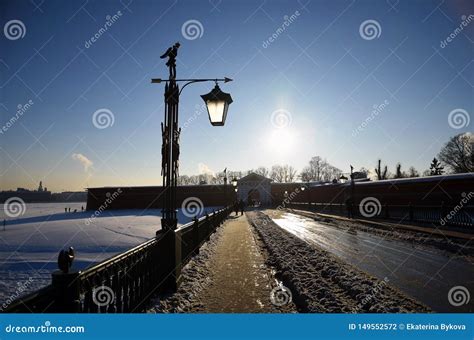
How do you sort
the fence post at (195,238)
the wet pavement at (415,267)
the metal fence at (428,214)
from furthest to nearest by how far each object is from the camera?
the metal fence at (428,214) → the fence post at (195,238) → the wet pavement at (415,267)

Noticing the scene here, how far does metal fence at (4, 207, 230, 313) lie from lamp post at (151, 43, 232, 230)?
1.54ft

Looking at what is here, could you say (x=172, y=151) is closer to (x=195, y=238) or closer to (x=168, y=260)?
(x=168, y=260)

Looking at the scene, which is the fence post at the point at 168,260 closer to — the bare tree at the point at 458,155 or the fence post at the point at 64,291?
the fence post at the point at 64,291

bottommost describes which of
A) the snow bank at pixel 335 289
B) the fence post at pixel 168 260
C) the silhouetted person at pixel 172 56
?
the snow bank at pixel 335 289

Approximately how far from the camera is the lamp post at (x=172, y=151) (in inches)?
205

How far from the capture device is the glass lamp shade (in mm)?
5376

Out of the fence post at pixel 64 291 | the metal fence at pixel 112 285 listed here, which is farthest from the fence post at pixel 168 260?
the fence post at pixel 64 291

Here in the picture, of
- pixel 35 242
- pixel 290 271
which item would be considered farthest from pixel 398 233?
pixel 35 242

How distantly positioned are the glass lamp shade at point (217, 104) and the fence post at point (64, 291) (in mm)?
3565

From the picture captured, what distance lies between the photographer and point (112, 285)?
3.41 metres

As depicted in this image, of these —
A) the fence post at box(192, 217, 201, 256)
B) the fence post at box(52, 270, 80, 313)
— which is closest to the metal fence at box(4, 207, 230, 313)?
the fence post at box(52, 270, 80, 313)

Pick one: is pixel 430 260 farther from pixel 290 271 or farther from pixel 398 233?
pixel 398 233

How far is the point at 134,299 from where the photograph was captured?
406 cm

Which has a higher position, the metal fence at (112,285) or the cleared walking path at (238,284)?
the metal fence at (112,285)
